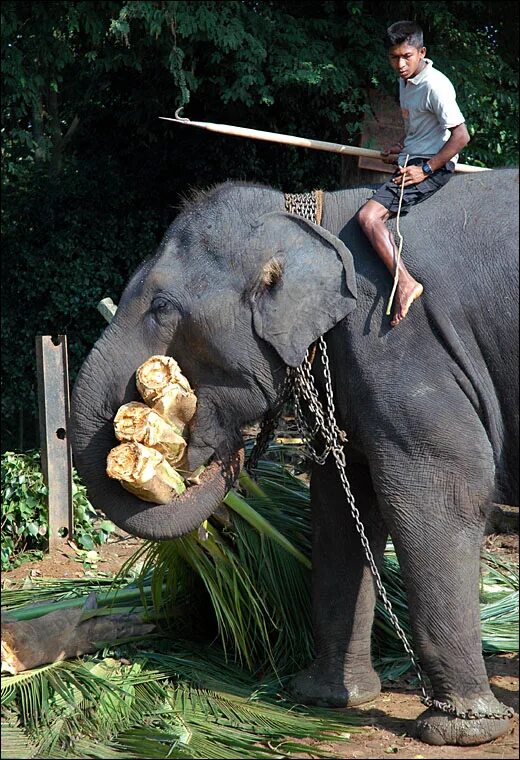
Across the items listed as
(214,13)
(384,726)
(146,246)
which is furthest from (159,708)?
(146,246)

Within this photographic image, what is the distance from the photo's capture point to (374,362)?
4.44 metres

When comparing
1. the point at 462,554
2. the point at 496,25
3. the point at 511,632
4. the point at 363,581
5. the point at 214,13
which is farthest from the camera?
the point at 496,25

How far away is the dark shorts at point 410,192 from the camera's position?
180 inches

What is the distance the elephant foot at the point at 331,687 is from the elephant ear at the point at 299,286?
5.31ft

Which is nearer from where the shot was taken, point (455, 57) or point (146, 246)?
point (455, 57)

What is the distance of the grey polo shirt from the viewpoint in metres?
4.70

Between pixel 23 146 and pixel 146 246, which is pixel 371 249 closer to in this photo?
pixel 146 246

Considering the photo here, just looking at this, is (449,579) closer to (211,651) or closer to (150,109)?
(211,651)

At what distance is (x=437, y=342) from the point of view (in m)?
4.41

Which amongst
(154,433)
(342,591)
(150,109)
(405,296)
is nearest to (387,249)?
(405,296)

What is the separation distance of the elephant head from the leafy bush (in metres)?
2.77

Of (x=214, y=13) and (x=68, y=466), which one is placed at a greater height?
(x=214, y=13)

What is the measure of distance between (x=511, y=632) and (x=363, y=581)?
99 centimetres

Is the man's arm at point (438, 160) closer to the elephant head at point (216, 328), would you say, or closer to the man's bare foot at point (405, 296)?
the elephant head at point (216, 328)
